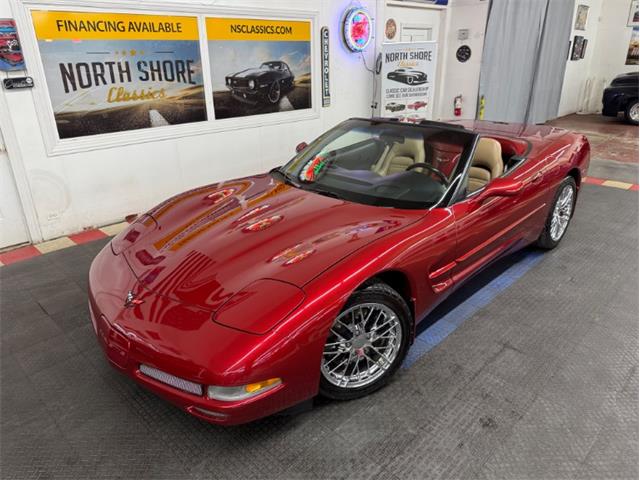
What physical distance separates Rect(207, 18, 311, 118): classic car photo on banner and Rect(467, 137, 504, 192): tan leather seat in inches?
126

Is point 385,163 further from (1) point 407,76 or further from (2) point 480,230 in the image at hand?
(1) point 407,76

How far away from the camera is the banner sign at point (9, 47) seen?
143 inches

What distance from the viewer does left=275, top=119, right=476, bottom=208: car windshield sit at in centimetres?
257

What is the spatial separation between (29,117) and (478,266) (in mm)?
3967

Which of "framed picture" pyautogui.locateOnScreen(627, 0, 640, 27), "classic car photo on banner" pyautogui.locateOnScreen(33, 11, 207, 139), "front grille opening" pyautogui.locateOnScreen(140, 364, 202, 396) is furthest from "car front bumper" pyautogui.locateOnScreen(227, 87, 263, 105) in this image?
"framed picture" pyautogui.locateOnScreen(627, 0, 640, 27)

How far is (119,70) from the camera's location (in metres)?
4.34

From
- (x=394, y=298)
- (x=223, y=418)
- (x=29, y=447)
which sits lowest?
(x=29, y=447)

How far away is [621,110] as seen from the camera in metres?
10.0

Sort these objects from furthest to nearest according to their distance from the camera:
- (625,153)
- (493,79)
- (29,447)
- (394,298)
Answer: (493,79)
(625,153)
(394,298)
(29,447)

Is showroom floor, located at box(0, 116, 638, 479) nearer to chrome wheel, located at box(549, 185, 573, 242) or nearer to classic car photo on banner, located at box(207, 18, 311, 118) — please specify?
chrome wheel, located at box(549, 185, 573, 242)

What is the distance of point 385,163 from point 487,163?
0.85m

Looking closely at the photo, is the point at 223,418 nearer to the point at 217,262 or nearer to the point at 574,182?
the point at 217,262

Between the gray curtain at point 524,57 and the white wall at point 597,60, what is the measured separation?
134 cm

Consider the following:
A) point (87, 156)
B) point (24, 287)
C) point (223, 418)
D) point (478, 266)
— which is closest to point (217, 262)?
point (223, 418)
